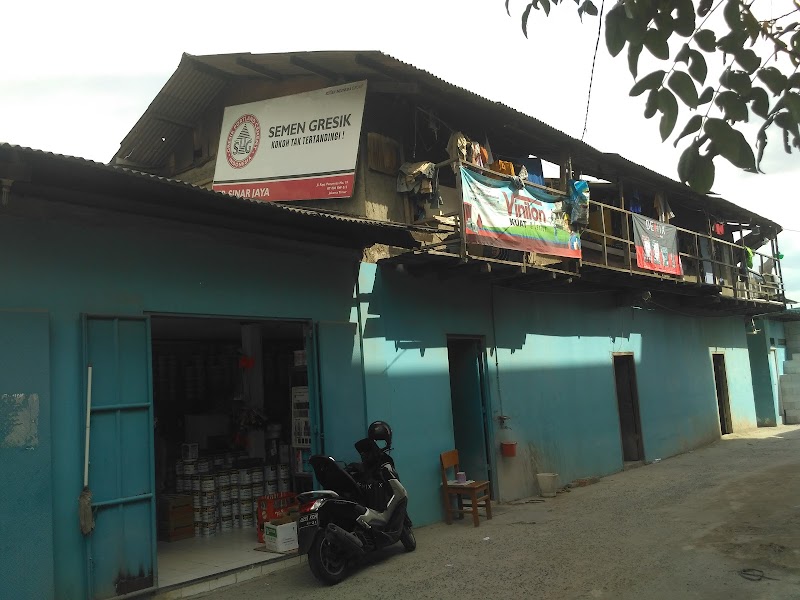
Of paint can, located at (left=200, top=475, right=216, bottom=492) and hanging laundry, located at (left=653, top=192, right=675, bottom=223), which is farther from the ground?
hanging laundry, located at (left=653, top=192, right=675, bottom=223)

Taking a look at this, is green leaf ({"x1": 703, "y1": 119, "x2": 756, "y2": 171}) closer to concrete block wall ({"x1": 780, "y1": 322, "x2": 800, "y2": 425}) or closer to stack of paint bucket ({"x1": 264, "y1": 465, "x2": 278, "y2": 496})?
stack of paint bucket ({"x1": 264, "y1": 465, "x2": 278, "y2": 496})

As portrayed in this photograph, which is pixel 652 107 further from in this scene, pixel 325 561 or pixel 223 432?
pixel 223 432

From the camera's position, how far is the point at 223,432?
10.4 meters

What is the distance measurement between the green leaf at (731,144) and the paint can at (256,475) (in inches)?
309

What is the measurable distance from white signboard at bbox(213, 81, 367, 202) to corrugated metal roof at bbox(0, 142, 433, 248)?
1.51 m

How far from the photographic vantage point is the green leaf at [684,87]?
2.76m

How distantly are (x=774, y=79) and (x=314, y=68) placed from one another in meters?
7.77

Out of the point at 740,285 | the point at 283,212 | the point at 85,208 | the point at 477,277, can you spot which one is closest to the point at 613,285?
the point at 477,277

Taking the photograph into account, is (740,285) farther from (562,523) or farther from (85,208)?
(85,208)

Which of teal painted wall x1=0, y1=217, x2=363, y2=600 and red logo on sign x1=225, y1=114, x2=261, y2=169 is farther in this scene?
red logo on sign x1=225, y1=114, x2=261, y2=169

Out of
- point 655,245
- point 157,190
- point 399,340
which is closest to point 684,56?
point 157,190

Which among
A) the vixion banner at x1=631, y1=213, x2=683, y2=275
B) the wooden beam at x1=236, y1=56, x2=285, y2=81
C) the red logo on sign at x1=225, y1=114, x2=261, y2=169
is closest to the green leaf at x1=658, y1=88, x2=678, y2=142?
the wooden beam at x1=236, y1=56, x2=285, y2=81

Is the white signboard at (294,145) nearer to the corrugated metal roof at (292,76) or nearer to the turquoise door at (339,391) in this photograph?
the corrugated metal roof at (292,76)

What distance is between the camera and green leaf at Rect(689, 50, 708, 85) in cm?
284
